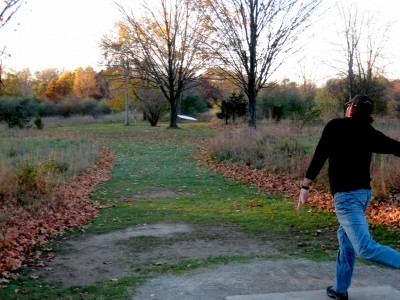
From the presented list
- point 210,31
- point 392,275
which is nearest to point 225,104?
point 210,31

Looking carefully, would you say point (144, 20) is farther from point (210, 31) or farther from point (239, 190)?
point (239, 190)

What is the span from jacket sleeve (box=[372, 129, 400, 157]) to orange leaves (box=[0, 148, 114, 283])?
4524 millimetres

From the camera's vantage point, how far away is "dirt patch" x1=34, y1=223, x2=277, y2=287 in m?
6.45

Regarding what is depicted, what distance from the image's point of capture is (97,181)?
15305mm

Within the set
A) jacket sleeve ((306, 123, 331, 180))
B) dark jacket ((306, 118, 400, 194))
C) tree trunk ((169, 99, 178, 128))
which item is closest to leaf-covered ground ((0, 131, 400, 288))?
jacket sleeve ((306, 123, 331, 180))

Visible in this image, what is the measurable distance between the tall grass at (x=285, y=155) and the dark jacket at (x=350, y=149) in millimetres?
6115

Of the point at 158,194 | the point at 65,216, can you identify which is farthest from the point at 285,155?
the point at 65,216

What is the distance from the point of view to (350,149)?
4395 mm

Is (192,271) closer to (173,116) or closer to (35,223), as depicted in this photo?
(35,223)

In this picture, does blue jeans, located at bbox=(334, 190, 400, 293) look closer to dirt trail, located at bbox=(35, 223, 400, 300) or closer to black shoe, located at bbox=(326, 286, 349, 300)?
black shoe, located at bbox=(326, 286, 349, 300)

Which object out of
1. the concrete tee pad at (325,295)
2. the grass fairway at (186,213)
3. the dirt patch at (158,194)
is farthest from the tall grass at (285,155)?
the concrete tee pad at (325,295)

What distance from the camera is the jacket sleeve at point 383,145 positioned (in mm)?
4461

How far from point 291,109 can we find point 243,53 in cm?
1505

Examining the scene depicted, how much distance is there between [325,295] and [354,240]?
3.18ft
